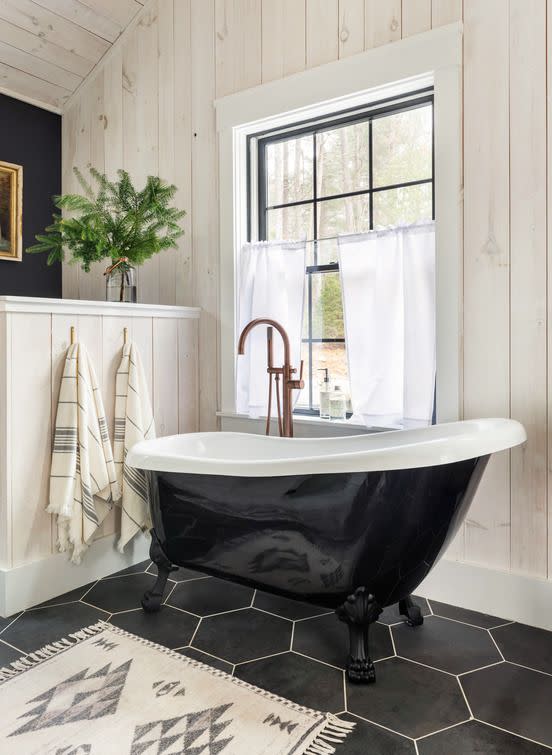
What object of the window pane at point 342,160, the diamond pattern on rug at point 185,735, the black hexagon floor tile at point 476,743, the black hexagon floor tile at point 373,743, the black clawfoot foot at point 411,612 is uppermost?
the window pane at point 342,160

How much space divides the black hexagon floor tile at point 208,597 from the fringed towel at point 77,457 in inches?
17.1

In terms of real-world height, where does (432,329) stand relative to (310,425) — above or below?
above

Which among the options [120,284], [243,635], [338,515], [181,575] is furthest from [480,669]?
[120,284]

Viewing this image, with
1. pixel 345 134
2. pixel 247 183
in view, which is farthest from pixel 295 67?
pixel 247 183

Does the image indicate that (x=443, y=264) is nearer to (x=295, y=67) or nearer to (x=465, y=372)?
(x=465, y=372)

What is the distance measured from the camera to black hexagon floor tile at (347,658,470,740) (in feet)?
4.88

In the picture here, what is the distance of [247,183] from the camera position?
9.27 ft

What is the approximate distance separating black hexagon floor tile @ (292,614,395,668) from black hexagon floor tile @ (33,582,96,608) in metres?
0.88

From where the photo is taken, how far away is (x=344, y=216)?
8.55ft

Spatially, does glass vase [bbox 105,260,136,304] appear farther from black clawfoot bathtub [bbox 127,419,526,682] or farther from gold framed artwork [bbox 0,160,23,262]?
black clawfoot bathtub [bbox 127,419,526,682]

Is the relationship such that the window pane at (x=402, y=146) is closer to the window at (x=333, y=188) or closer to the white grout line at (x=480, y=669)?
the window at (x=333, y=188)

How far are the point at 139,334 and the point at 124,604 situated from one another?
1.13 m

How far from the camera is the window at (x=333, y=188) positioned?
2428 millimetres

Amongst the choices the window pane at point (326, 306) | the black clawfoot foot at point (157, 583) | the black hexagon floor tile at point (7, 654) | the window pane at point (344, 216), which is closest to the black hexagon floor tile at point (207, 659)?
the black clawfoot foot at point (157, 583)
